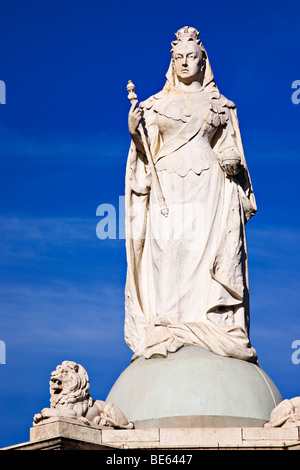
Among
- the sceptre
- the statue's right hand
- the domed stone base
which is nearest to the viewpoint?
the domed stone base

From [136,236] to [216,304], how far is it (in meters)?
2.12

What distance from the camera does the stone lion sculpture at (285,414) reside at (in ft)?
67.6

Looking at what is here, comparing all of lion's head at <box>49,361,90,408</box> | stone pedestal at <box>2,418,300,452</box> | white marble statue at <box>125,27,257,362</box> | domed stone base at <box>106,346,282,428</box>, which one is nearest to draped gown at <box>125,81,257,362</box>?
white marble statue at <box>125,27,257,362</box>

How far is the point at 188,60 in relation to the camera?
78.7 ft

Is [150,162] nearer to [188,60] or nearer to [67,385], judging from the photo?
[188,60]

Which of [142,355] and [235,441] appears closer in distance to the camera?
[235,441]

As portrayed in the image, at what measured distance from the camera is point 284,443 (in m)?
20.1

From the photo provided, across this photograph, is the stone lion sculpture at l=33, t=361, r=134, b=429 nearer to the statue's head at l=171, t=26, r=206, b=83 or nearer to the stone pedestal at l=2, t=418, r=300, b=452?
the stone pedestal at l=2, t=418, r=300, b=452

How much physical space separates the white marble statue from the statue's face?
0.7 inches

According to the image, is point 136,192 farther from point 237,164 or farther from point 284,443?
point 284,443

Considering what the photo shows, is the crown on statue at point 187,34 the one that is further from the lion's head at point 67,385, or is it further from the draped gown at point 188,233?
the lion's head at point 67,385

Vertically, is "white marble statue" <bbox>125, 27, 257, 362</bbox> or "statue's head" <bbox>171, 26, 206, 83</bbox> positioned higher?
"statue's head" <bbox>171, 26, 206, 83</bbox>

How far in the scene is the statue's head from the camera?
2398 centimetres
